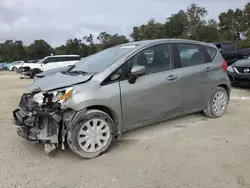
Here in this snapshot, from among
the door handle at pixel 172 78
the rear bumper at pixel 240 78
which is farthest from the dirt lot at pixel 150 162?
the rear bumper at pixel 240 78

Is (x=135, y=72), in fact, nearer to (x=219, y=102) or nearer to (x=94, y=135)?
(x=94, y=135)

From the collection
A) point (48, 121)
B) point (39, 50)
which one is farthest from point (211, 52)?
point (39, 50)

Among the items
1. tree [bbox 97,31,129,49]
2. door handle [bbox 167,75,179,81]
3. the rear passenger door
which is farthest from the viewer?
tree [bbox 97,31,129,49]

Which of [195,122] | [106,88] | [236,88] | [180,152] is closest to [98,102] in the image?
[106,88]

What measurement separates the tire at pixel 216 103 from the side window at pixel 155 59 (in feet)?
4.57

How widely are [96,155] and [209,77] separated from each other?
114 inches

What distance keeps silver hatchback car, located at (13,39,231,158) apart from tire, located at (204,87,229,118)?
0.15 m

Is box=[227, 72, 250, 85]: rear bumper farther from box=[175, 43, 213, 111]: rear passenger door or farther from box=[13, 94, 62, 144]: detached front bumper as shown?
→ box=[13, 94, 62, 144]: detached front bumper

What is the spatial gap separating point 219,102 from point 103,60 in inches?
108

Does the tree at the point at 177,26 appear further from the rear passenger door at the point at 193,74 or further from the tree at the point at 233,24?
the rear passenger door at the point at 193,74

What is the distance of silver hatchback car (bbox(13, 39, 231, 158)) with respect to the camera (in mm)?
4016

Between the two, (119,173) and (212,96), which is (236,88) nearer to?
(212,96)

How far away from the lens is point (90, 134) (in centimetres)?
412

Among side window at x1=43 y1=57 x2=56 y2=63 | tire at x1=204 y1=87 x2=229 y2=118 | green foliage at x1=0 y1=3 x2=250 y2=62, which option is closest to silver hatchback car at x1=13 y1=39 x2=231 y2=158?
tire at x1=204 y1=87 x2=229 y2=118
